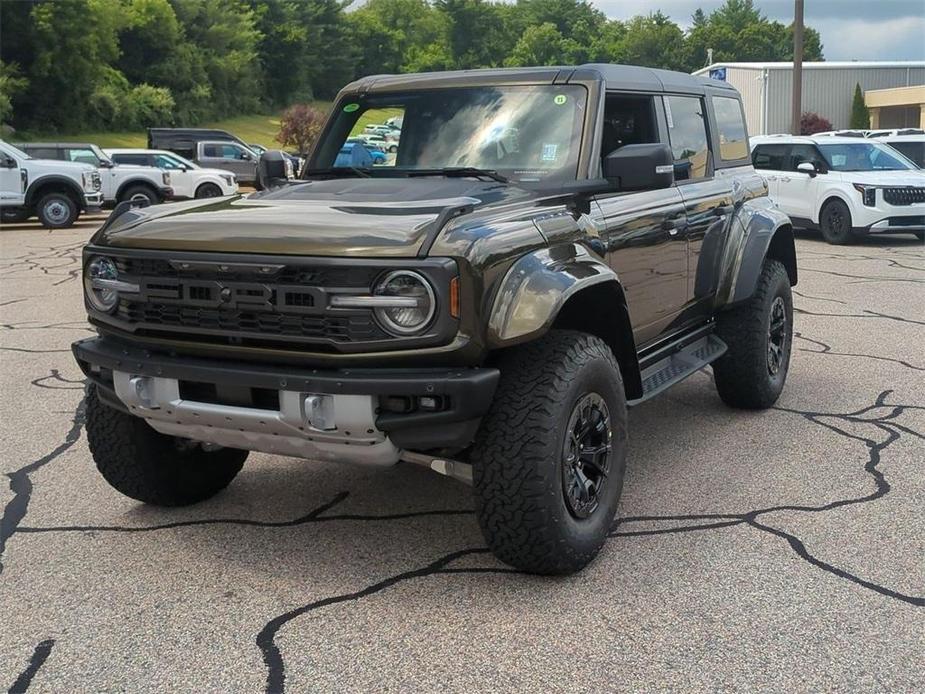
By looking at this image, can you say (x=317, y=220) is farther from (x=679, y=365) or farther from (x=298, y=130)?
(x=298, y=130)

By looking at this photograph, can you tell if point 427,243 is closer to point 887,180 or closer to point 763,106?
point 887,180

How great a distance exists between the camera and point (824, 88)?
166 feet

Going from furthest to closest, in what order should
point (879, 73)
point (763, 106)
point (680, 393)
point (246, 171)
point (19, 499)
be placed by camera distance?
1. point (879, 73)
2. point (763, 106)
3. point (246, 171)
4. point (680, 393)
5. point (19, 499)

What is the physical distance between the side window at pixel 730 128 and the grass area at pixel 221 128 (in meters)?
48.5

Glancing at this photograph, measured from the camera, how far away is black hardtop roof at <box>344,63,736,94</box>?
15.7 ft

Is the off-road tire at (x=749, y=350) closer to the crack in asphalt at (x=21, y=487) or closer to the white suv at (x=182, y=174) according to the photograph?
the crack in asphalt at (x=21, y=487)

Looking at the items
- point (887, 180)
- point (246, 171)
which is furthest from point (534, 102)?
point (246, 171)

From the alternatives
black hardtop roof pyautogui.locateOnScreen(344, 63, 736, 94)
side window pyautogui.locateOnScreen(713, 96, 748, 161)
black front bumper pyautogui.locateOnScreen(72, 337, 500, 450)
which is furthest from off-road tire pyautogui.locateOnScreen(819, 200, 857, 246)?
black front bumper pyautogui.locateOnScreen(72, 337, 500, 450)

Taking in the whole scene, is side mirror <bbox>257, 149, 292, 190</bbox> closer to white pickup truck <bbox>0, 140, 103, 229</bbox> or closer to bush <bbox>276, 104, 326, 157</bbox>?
white pickup truck <bbox>0, 140, 103, 229</bbox>

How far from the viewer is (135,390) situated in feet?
12.3

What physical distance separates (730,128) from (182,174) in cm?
2038

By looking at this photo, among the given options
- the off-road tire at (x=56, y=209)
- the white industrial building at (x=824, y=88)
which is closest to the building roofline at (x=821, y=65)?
the white industrial building at (x=824, y=88)

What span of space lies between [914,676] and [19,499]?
12.3ft

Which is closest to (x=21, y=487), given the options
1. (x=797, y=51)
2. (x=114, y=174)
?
(x=114, y=174)
